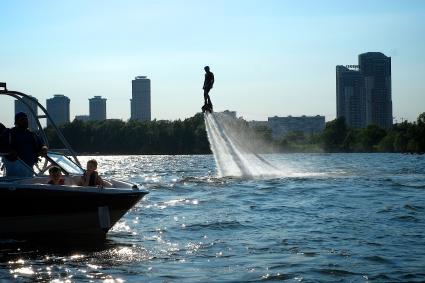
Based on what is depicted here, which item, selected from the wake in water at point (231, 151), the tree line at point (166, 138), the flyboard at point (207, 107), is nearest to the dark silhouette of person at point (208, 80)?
the flyboard at point (207, 107)

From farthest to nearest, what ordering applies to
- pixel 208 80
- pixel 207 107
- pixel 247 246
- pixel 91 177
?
pixel 207 107 < pixel 208 80 < pixel 91 177 < pixel 247 246

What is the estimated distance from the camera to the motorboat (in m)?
16.3

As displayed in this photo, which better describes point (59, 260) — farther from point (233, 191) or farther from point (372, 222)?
point (233, 191)

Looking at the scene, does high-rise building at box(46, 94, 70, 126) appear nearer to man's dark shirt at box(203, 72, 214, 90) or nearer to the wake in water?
the wake in water

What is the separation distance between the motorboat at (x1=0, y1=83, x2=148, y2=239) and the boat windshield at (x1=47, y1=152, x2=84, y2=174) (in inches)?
60.5

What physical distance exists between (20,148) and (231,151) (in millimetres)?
22873

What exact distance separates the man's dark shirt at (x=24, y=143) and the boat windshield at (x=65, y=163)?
131cm

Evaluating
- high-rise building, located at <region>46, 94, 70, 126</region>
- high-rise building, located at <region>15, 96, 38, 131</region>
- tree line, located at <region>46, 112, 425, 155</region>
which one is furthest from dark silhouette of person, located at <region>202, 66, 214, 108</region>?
high-rise building, located at <region>46, 94, 70, 126</region>

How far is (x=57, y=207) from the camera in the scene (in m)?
16.7

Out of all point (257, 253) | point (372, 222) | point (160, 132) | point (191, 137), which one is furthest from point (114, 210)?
point (160, 132)

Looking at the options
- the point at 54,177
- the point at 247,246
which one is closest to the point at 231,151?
the point at 54,177

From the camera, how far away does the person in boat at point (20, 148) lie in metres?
17.4

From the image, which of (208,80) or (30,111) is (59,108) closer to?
(208,80)

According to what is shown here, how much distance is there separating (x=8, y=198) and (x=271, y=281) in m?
6.75
